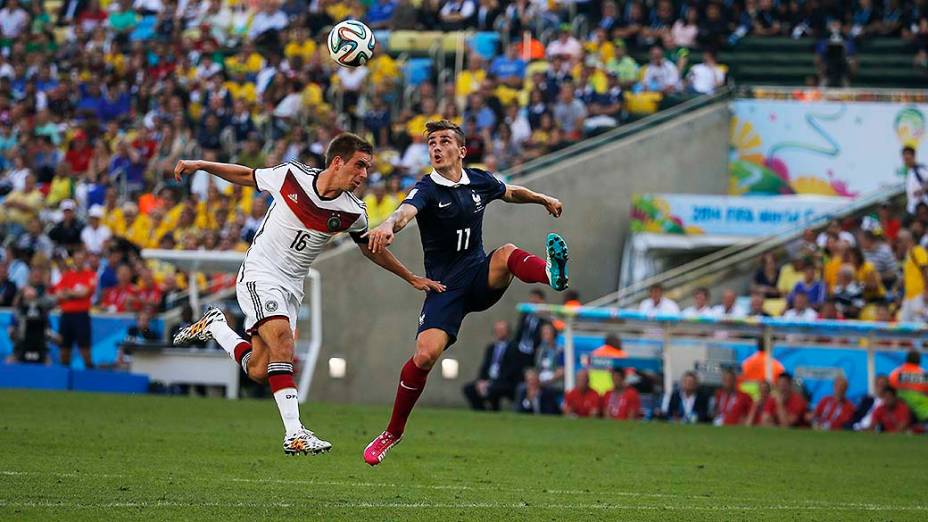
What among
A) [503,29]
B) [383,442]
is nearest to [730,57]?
[503,29]

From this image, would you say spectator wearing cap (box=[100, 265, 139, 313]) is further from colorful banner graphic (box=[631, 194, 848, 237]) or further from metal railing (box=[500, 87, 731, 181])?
colorful banner graphic (box=[631, 194, 848, 237])

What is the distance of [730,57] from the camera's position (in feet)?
92.0

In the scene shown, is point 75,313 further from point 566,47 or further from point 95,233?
point 566,47

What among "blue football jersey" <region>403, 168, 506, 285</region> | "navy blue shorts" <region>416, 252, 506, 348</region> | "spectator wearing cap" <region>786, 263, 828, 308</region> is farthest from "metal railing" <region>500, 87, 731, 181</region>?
"navy blue shorts" <region>416, 252, 506, 348</region>

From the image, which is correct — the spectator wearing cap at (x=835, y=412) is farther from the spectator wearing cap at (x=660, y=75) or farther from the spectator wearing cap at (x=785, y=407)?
the spectator wearing cap at (x=660, y=75)

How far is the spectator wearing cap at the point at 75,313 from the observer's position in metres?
23.5

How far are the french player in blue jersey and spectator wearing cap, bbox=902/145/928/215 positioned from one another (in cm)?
1300

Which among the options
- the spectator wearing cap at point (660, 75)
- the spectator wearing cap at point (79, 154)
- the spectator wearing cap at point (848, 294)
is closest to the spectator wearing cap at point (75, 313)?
the spectator wearing cap at point (79, 154)

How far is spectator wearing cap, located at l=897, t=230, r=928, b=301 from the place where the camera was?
843 inches

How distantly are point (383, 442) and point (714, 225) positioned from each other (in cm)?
1406

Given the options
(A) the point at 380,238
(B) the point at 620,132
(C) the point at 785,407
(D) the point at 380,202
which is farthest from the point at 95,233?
(A) the point at 380,238

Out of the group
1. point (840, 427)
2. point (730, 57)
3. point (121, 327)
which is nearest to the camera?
point (840, 427)

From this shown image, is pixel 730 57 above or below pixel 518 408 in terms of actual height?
above

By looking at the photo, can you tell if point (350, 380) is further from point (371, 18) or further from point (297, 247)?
point (297, 247)
